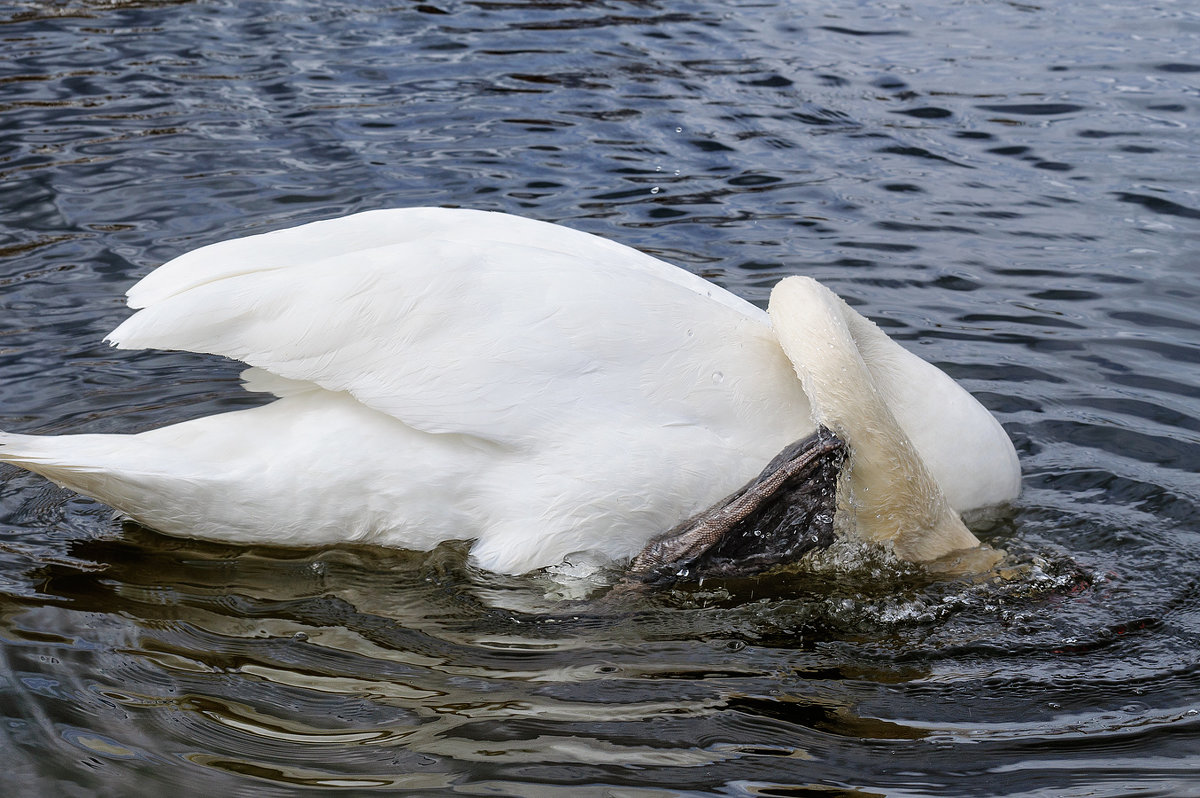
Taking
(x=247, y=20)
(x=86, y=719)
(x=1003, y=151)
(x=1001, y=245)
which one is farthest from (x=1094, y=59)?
(x=86, y=719)

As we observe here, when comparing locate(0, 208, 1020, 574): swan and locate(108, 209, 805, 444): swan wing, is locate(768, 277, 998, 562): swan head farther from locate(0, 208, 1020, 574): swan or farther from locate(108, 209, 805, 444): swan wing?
locate(108, 209, 805, 444): swan wing

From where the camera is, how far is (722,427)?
3.75 m

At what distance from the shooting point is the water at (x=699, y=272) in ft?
10.2

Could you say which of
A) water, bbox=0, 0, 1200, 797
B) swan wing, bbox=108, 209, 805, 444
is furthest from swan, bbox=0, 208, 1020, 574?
water, bbox=0, 0, 1200, 797

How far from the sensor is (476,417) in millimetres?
3598

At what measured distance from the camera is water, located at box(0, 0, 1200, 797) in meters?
3.10

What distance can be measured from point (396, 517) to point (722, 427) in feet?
3.05

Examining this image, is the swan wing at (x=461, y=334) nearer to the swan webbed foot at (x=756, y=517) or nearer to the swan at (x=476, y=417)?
the swan at (x=476, y=417)

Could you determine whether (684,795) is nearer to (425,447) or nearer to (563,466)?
(563,466)

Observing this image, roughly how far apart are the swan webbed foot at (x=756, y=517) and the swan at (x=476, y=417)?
4cm

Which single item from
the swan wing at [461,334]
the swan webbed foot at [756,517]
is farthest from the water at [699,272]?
the swan wing at [461,334]

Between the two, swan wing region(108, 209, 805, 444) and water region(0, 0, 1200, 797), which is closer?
water region(0, 0, 1200, 797)

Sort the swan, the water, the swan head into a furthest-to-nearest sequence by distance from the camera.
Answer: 1. the swan head
2. the swan
3. the water

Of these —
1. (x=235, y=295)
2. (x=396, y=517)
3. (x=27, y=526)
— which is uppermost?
(x=235, y=295)
